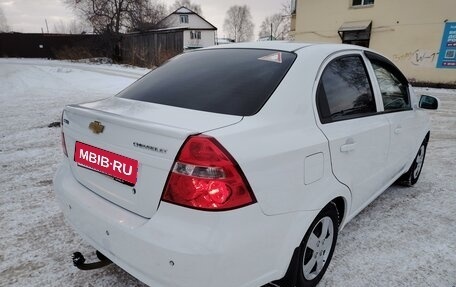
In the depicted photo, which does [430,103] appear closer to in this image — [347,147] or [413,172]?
[413,172]

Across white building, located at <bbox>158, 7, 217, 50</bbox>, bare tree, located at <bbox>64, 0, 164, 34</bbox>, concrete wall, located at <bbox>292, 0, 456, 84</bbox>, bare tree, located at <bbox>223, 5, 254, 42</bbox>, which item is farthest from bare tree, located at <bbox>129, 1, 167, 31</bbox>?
bare tree, located at <bbox>223, 5, 254, 42</bbox>

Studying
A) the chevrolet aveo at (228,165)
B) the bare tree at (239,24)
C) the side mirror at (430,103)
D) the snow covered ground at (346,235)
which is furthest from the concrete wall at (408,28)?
the bare tree at (239,24)

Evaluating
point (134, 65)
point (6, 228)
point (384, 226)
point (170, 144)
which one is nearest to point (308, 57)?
point (170, 144)

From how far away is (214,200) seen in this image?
5.12ft

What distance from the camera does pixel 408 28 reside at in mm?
17516

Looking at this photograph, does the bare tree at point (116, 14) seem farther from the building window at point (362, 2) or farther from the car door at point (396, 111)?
the car door at point (396, 111)

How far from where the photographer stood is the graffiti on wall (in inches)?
673

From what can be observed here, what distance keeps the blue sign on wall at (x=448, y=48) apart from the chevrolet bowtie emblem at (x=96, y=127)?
19.0m

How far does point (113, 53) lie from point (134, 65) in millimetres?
4895

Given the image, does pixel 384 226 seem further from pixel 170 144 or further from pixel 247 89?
pixel 170 144

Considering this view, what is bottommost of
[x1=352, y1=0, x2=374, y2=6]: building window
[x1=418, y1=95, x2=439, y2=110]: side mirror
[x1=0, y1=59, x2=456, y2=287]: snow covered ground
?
[x1=0, y1=59, x2=456, y2=287]: snow covered ground

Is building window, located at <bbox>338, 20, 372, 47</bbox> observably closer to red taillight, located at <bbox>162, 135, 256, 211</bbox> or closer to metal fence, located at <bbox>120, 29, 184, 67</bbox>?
metal fence, located at <bbox>120, 29, 184, 67</bbox>

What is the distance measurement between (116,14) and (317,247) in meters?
30.8

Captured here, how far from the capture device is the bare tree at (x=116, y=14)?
28.9 metres
